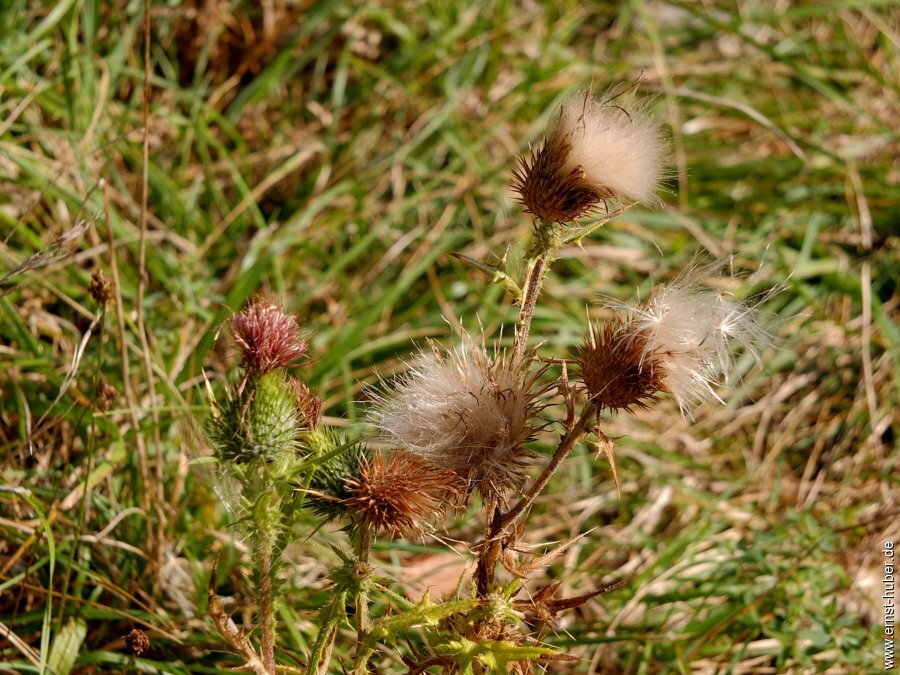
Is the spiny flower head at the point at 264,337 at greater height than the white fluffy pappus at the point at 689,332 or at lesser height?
lesser

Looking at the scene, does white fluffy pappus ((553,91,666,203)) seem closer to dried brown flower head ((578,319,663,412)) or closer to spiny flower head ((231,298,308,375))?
dried brown flower head ((578,319,663,412))

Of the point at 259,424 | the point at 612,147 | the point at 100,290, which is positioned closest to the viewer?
the point at 259,424

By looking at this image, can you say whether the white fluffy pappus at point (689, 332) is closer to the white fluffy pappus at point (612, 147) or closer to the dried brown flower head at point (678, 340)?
the dried brown flower head at point (678, 340)

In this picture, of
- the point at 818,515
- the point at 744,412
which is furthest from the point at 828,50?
the point at 818,515

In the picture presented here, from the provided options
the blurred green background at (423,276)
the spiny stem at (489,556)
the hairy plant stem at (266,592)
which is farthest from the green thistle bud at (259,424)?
the blurred green background at (423,276)

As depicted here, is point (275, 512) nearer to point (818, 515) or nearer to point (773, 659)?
point (773, 659)

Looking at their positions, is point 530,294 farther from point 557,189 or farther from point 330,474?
point 330,474

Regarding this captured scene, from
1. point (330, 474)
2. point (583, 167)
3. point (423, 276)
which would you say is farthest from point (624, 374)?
point (423, 276)

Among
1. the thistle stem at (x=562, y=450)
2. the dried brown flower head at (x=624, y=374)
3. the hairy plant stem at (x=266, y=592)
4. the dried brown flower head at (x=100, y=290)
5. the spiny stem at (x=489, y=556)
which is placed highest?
the dried brown flower head at (x=100, y=290)
